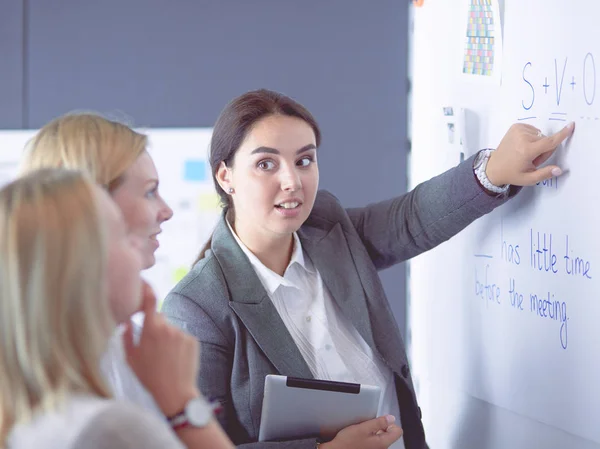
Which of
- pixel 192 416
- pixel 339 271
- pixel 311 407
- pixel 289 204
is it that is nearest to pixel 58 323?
pixel 192 416

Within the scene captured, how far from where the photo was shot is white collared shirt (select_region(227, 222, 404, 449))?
69.9 inches

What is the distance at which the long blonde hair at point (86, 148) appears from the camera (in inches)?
48.8

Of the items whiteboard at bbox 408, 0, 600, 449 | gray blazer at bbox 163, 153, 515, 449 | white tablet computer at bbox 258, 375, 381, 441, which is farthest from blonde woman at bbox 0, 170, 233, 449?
whiteboard at bbox 408, 0, 600, 449

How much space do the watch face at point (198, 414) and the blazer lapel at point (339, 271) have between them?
791 mm

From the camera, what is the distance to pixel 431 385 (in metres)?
2.33

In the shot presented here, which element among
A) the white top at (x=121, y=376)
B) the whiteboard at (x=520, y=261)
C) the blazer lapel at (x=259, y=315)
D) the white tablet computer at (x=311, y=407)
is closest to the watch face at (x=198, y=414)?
the white top at (x=121, y=376)

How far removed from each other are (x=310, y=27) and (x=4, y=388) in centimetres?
221

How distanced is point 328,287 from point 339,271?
0.15 ft

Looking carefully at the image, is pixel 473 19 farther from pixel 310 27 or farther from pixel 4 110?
pixel 4 110

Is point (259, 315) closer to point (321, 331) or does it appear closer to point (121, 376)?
point (321, 331)

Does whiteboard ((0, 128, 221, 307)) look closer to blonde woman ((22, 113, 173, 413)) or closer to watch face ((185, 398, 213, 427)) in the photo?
blonde woman ((22, 113, 173, 413))

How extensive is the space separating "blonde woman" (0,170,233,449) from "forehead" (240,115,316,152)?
2.93 ft

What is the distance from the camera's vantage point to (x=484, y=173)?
1.72m

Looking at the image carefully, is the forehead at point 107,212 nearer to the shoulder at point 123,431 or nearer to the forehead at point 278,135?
the shoulder at point 123,431
